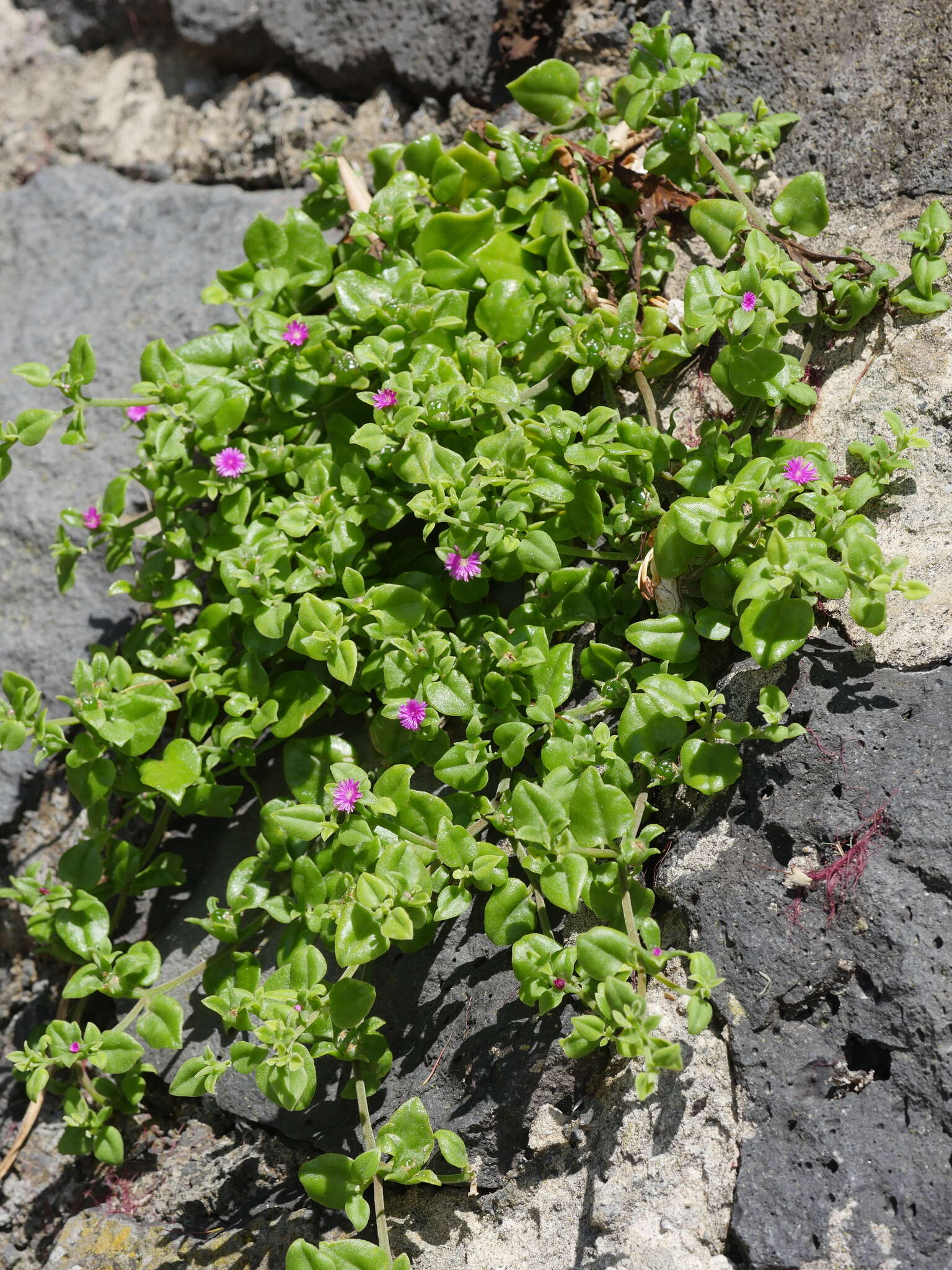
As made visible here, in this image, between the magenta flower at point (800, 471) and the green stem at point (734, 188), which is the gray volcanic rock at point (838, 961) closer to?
the magenta flower at point (800, 471)

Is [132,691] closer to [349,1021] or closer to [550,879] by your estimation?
[349,1021]

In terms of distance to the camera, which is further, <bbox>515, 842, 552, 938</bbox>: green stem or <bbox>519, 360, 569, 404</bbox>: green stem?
<bbox>519, 360, 569, 404</bbox>: green stem

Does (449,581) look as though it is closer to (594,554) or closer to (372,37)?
(594,554)

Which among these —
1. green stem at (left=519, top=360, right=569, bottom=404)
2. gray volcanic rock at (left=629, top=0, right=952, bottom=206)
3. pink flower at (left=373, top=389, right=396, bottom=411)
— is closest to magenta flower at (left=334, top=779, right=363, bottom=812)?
pink flower at (left=373, top=389, right=396, bottom=411)

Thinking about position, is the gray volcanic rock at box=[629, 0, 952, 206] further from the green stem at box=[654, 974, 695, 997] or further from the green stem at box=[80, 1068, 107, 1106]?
the green stem at box=[80, 1068, 107, 1106]

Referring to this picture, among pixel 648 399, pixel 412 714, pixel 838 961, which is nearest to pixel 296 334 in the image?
pixel 648 399

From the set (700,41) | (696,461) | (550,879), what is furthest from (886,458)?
(700,41)
